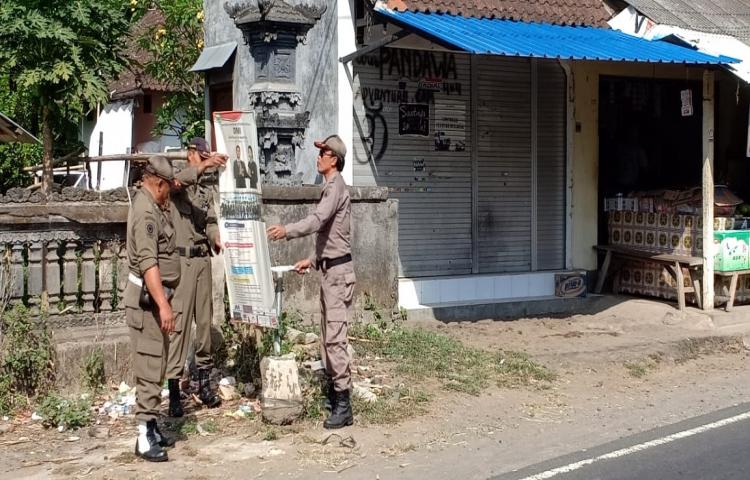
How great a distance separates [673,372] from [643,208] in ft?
11.9

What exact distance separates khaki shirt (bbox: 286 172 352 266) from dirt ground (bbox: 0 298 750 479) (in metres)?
1.33

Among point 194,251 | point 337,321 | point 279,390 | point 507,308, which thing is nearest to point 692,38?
point 507,308

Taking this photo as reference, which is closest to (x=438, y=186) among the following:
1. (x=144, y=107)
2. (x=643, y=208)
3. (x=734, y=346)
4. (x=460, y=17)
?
(x=460, y=17)

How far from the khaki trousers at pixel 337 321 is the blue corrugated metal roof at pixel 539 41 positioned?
10.8 ft

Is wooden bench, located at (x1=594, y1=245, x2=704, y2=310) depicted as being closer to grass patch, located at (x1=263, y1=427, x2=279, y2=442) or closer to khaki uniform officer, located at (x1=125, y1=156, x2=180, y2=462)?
grass patch, located at (x1=263, y1=427, x2=279, y2=442)

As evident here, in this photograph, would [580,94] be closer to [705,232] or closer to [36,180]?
[705,232]

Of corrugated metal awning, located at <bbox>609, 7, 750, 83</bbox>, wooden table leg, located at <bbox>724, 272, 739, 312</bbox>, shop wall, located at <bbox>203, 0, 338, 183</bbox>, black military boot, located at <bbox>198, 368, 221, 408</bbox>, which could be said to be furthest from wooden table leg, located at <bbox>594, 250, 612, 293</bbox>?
black military boot, located at <bbox>198, 368, 221, 408</bbox>

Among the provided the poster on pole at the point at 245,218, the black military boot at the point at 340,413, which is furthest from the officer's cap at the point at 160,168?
the black military boot at the point at 340,413

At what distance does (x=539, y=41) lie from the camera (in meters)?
10.8

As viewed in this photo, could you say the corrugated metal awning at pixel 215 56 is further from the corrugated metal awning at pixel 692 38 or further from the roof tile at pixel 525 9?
the corrugated metal awning at pixel 692 38

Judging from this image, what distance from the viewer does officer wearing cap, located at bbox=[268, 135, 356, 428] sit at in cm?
719

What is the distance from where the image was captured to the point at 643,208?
12945 millimetres

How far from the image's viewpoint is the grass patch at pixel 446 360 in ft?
28.7

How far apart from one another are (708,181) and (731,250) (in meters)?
1.01
